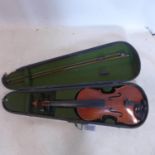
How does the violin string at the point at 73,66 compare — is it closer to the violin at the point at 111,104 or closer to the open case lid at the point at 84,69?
the open case lid at the point at 84,69

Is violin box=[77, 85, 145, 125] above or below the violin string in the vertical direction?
below

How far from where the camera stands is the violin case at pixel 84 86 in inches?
47.6

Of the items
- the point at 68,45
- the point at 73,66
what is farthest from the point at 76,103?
the point at 68,45

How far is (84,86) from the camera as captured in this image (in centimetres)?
124

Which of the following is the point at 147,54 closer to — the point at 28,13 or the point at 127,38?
the point at 127,38

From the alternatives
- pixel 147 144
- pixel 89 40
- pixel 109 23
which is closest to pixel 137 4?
pixel 109 23

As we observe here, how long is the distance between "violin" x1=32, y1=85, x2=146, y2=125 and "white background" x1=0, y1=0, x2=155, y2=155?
0.32 feet

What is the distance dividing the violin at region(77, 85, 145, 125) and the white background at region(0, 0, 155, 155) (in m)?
0.10

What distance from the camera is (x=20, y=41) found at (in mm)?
1442

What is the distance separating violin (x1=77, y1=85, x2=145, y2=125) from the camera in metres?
1.20

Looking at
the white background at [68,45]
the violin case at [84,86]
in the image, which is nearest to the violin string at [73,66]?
the violin case at [84,86]

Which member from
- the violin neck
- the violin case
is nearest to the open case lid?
the violin case

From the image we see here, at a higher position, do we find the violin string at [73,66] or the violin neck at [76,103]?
the violin string at [73,66]

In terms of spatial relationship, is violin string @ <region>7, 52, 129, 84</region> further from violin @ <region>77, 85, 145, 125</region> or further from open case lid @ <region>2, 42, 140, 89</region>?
violin @ <region>77, 85, 145, 125</region>
